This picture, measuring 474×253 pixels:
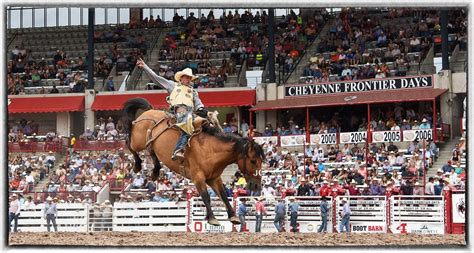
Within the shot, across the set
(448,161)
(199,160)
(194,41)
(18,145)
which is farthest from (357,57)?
(199,160)

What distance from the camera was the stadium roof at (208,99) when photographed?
1192 inches

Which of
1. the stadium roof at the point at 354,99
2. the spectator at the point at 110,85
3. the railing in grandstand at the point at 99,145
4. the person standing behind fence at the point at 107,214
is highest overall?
the spectator at the point at 110,85

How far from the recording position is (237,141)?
1150 cm

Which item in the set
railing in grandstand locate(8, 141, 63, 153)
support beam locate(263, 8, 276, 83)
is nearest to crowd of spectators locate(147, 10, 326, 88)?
support beam locate(263, 8, 276, 83)

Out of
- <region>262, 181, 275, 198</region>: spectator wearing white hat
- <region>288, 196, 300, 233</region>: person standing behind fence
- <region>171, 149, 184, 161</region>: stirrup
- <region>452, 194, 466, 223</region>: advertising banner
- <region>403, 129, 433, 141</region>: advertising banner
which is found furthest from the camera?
<region>403, 129, 433, 141</region>: advertising banner

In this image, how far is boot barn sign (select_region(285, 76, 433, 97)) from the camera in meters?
28.5

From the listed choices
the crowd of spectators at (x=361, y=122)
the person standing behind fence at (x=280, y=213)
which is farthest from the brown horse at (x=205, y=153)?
the crowd of spectators at (x=361, y=122)

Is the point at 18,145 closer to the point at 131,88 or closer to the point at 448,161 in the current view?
the point at 131,88

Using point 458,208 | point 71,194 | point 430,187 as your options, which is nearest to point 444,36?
point 430,187

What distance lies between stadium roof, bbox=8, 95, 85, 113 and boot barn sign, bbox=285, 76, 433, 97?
7034 millimetres

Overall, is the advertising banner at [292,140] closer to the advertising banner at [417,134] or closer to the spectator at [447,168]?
the advertising banner at [417,134]

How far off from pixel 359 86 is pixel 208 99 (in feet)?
16.3

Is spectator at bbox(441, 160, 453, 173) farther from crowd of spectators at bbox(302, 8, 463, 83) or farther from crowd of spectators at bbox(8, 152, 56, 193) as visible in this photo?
crowd of spectators at bbox(8, 152, 56, 193)

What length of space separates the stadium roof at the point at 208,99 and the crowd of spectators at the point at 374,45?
6.87 ft
